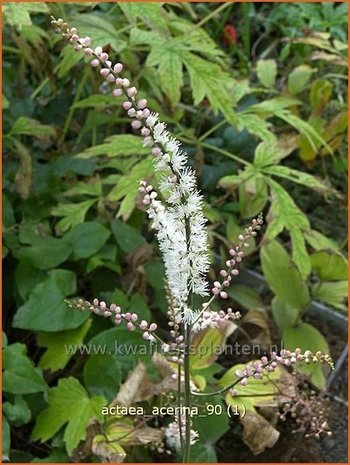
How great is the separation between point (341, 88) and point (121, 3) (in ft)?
3.87

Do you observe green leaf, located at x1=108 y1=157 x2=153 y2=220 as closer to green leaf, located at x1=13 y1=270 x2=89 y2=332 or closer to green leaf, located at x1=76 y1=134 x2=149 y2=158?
green leaf, located at x1=76 y1=134 x2=149 y2=158

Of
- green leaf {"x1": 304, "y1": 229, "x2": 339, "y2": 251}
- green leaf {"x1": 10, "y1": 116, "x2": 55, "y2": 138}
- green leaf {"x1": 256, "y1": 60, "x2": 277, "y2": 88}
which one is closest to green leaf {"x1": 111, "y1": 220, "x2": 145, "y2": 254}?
green leaf {"x1": 10, "y1": 116, "x2": 55, "y2": 138}

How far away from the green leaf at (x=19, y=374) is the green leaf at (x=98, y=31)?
2.06ft

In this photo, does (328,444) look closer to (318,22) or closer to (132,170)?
(132,170)

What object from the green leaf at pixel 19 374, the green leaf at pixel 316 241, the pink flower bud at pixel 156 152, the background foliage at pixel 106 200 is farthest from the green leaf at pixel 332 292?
the pink flower bud at pixel 156 152

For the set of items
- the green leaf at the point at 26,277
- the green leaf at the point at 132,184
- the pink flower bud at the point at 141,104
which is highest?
the pink flower bud at the point at 141,104

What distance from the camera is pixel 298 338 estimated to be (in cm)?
177

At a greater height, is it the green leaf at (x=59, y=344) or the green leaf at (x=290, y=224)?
the green leaf at (x=290, y=224)

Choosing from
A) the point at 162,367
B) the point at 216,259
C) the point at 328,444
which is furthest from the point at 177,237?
the point at 216,259

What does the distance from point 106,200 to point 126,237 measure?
103 mm

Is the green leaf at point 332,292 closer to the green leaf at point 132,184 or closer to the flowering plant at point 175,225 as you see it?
the green leaf at point 132,184

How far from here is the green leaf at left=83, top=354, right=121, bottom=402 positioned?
148cm

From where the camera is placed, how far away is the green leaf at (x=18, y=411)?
56.1 inches

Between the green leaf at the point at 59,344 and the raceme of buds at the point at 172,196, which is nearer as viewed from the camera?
the raceme of buds at the point at 172,196
